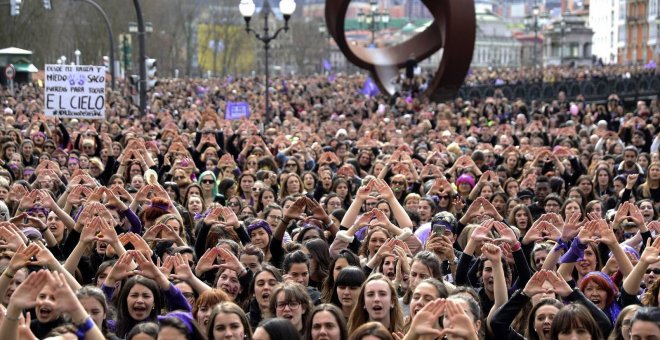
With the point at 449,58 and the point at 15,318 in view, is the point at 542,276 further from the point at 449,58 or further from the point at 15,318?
the point at 449,58

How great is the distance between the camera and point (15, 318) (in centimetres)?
763

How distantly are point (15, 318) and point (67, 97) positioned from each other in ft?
52.5

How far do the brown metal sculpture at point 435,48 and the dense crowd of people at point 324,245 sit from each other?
690 inches

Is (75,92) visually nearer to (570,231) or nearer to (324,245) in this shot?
(324,245)

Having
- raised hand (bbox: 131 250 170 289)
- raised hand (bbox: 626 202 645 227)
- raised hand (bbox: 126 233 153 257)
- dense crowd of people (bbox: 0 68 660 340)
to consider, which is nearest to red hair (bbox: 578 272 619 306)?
dense crowd of people (bbox: 0 68 660 340)

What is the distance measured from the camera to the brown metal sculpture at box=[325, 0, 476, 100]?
39.4 metres

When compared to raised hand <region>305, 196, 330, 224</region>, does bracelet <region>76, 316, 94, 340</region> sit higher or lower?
lower

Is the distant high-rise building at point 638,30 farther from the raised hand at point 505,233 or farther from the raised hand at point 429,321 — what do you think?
the raised hand at point 429,321

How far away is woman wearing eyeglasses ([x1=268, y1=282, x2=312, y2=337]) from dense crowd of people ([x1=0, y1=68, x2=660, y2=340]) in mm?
11

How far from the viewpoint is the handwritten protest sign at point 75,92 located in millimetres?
23156

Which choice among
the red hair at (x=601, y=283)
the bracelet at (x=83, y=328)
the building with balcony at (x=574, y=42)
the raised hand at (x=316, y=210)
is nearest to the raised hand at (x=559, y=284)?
the red hair at (x=601, y=283)

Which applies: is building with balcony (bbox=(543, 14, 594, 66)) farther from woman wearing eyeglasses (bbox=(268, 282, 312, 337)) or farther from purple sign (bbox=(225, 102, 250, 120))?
woman wearing eyeglasses (bbox=(268, 282, 312, 337))

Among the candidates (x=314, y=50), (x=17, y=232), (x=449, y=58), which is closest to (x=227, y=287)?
→ (x=17, y=232)

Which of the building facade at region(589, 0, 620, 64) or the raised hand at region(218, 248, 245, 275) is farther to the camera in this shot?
the building facade at region(589, 0, 620, 64)
